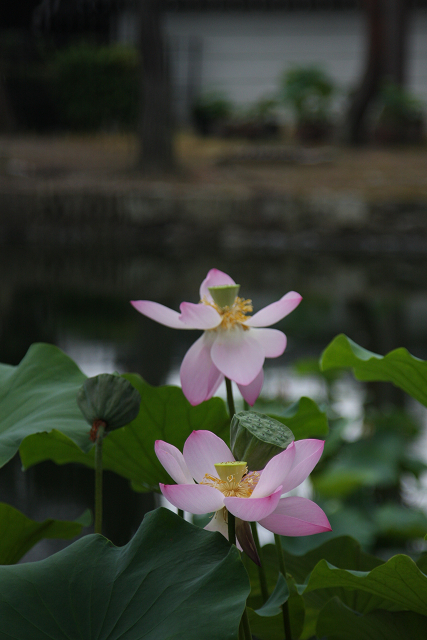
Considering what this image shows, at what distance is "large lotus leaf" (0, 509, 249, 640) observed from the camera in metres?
0.28

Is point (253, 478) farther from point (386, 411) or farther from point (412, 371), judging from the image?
point (386, 411)

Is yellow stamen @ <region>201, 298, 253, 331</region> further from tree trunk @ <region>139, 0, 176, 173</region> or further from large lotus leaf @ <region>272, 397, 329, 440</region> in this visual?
tree trunk @ <region>139, 0, 176, 173</region>

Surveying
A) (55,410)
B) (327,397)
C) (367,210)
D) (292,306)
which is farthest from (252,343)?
(367,210)

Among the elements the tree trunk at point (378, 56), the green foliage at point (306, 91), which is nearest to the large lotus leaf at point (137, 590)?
the tree trunk at point (378, 56)

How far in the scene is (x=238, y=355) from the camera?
0.38m

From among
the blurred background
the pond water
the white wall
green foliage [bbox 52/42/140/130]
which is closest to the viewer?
the pond water

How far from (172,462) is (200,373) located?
108 mm

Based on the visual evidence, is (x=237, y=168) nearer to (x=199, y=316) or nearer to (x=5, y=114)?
(x=5, y=114)

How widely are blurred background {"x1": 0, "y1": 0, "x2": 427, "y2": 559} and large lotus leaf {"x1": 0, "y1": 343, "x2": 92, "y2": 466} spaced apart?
49 cm

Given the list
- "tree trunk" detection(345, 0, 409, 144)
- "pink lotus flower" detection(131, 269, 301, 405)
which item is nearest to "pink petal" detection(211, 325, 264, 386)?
"pink lotus flower" detection(131, 269, 301, 405)

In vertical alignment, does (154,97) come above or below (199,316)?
below

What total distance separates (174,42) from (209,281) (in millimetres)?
8534

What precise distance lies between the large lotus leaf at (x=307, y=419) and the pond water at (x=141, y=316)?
0.51 m

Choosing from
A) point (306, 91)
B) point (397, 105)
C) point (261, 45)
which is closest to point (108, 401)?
point (397, 105)
